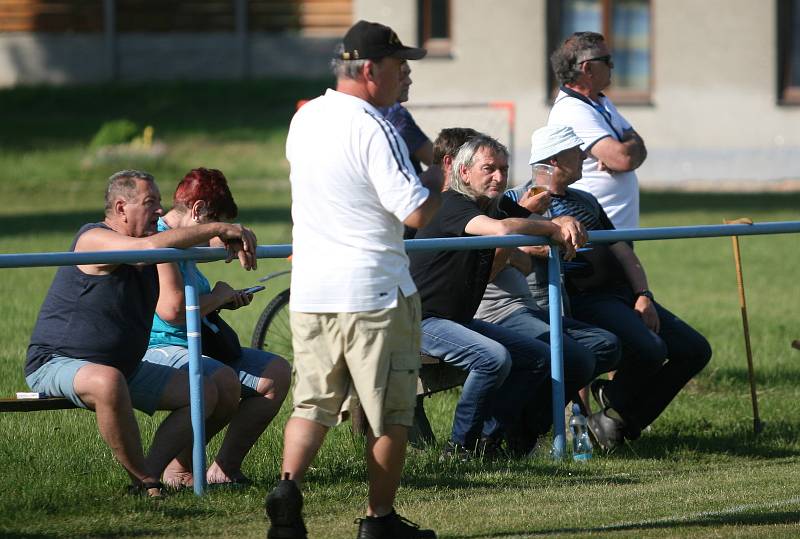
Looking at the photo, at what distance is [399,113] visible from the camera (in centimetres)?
884

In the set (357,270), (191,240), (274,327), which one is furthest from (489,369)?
(274,327)

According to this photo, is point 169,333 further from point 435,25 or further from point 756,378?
point 435,25

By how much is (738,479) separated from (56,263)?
3.20m

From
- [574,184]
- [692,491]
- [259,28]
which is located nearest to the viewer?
[692,491]

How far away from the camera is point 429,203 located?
15.9 ft

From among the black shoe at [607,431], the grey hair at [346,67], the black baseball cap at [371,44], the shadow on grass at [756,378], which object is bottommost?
the shadow on grass at [756,378]

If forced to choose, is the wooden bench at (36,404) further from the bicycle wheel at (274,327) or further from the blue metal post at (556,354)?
the bicycle wheel at (274,327)

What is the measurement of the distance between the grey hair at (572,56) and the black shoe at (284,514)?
3776 millimetres

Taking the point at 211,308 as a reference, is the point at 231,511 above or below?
below

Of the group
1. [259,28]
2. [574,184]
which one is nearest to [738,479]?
[574,184]

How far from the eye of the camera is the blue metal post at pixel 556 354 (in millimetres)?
6734

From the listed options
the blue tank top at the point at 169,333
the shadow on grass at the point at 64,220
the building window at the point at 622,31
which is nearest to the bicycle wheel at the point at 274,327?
the blue tank top at the point at 169,333

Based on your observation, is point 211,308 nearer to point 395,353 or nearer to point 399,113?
point 395,353

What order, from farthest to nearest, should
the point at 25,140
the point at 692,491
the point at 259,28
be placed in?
the point at 259,28 → the point at 25,140 → the point at 692,491
